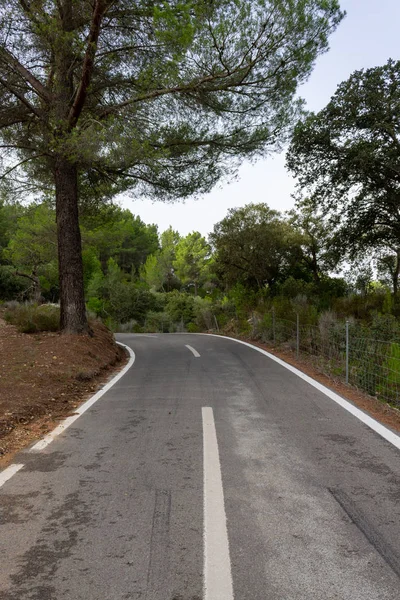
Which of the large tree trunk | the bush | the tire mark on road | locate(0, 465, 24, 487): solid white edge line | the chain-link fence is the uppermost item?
the large tree trunk

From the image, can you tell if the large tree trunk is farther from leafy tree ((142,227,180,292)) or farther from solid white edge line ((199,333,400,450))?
leafy tree ((142,227,180,292))

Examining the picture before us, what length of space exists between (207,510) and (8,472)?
6.62 feet

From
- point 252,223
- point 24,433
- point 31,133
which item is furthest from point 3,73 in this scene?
point 252,223

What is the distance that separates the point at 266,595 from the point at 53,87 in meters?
13.1

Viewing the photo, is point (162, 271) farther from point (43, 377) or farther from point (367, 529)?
point (367, 529)

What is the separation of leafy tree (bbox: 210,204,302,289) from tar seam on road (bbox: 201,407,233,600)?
19.3 m

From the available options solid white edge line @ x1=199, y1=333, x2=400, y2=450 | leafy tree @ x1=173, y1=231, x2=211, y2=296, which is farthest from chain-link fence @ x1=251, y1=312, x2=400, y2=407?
leafy tree @ x1=173, y1=231, x2=211, y2=296

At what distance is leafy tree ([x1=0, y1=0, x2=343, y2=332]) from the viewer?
10141 mm

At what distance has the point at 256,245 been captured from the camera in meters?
23.3

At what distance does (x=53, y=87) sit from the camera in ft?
40.9

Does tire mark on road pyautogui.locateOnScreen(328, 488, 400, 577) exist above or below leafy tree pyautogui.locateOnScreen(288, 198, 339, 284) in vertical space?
below

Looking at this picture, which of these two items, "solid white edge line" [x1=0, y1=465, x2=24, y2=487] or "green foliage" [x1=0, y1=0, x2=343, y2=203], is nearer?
"solid white edge line" [x1=0, y1=465, x2=24, y2=487]

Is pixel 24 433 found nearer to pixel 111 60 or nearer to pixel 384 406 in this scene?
pixel 384 406

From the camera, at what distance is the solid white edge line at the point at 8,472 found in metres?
4.14
